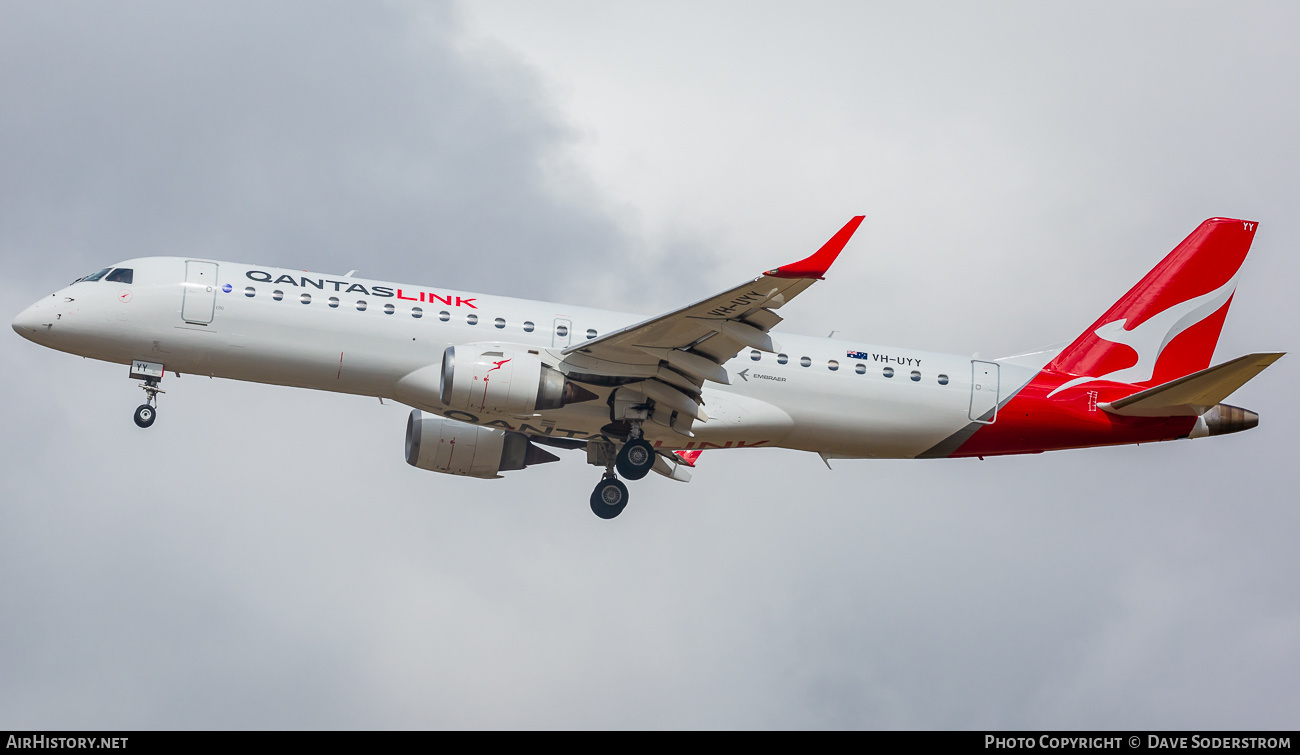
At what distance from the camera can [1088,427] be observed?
3675 cm

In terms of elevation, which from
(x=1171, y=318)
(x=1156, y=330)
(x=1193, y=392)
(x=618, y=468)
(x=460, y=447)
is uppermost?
(x=1171, y=318)

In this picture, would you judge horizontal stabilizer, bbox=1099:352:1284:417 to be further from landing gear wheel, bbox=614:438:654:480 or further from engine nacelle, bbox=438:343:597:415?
engine nacelle, bbox=438:343:597:415

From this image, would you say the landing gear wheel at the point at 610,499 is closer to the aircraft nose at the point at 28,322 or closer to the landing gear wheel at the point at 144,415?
the landing gear wheel at the point at 144,415

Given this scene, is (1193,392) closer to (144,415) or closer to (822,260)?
(822,260)

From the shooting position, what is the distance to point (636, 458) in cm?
3466

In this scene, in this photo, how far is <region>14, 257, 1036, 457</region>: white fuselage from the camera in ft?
107

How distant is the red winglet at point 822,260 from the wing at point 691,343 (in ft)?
0.07

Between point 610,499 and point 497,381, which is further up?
point 497,381

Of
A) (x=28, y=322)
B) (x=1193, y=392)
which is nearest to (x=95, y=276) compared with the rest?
(x=28, y=322)

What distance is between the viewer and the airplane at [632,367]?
32594 millimetres

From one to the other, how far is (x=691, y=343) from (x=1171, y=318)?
51.2ft

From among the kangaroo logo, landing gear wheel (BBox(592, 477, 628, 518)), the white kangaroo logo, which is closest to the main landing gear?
landing gear wheel (BBox(592, 477, 628, 518))
